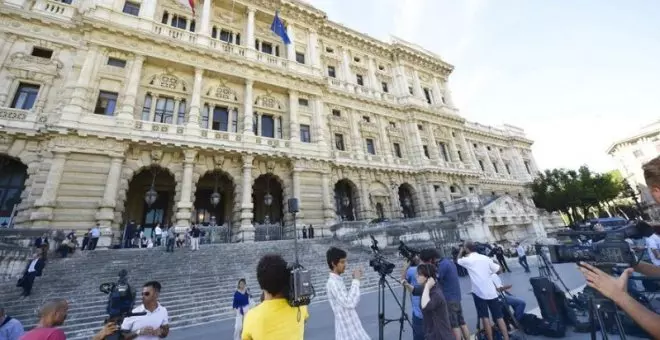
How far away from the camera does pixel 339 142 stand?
2209cm

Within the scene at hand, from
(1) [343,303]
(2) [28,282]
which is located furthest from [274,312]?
(2) [28,282]

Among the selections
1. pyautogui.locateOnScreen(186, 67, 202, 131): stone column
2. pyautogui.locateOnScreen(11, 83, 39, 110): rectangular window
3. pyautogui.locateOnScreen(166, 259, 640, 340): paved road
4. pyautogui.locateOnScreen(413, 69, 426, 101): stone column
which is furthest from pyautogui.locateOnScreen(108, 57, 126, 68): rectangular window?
pyautogui.locateOnScreen(413, 69, 426, 101): stone column

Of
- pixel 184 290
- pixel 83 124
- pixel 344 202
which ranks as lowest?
pixel 184 290

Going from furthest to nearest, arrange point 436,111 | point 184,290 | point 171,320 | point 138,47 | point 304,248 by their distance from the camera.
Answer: point 436,111
point 138,47
point 304,248
point 184,290
point 171,320

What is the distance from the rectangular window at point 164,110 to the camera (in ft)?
51.9

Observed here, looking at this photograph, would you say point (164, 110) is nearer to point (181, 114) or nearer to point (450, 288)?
point (181, 114)

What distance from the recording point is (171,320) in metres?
6.55

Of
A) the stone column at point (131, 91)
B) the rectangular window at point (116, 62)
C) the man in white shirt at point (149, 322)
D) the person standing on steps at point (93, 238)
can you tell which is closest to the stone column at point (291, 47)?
the stone column at point (131, 91)

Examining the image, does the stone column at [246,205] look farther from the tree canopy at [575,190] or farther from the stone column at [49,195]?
the tree canopy at [575,190]

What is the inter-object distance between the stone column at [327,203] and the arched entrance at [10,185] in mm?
15351

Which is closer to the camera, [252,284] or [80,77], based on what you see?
[252,284]

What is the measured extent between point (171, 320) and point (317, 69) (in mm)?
19268

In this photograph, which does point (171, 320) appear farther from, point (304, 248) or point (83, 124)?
point (83, 124)

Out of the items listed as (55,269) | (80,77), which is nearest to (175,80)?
(80,77)
